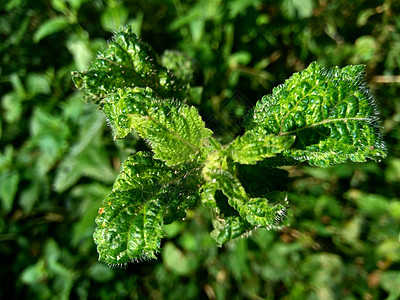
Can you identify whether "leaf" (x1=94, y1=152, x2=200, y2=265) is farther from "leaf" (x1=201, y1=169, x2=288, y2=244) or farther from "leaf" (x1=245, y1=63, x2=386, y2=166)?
"leaf" (x1=245, y1=63, x2=386, y2=166)

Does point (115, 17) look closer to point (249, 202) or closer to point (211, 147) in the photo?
point (211, 147)

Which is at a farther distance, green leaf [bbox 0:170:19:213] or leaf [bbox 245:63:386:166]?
green leaf [bbox 0:170:19:213]

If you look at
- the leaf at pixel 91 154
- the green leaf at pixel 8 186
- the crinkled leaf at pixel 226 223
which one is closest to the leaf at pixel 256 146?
the crinkled leaf at pixel 226 223

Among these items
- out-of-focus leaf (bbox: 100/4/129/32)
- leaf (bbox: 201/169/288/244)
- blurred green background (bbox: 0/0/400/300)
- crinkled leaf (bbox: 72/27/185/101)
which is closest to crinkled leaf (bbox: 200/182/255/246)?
leaf (bbox: 201/169/288/244)

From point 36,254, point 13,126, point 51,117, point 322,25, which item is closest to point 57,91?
point 51,117

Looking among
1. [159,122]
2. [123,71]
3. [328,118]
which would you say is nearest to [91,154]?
[123,71]

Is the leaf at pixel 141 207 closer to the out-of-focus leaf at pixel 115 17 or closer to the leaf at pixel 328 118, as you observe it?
the leaf at pixel 328 118

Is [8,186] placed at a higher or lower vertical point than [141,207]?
lower

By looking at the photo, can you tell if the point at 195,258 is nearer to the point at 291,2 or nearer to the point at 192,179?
the point at 192,179
